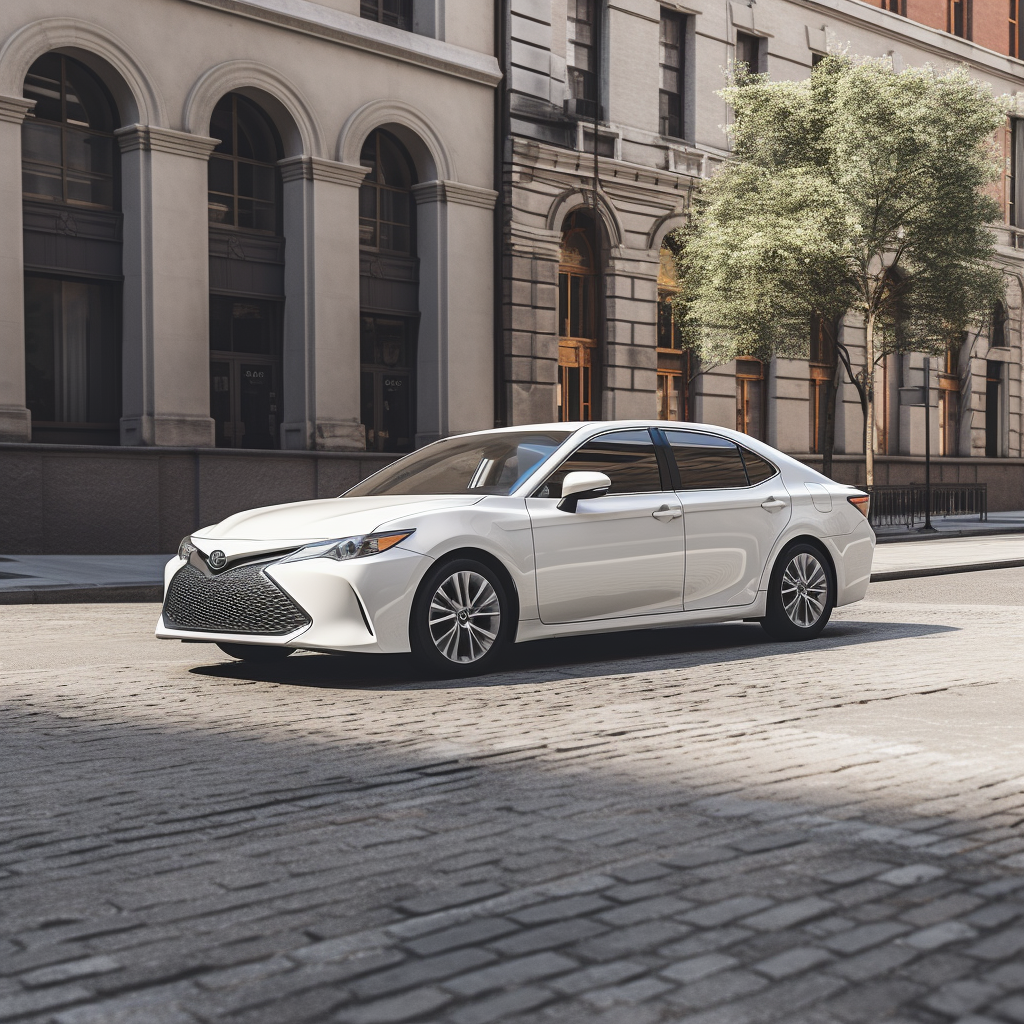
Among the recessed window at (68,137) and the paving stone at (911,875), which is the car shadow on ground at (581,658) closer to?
the paving stone at (911,875)

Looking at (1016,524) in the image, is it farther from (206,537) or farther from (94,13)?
(206,537)

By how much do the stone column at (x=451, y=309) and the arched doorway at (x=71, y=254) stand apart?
5.97 metres

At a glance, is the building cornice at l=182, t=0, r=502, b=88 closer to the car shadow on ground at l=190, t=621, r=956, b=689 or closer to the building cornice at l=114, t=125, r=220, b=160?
the building cornice at l=114, t=125, r=220, b=160

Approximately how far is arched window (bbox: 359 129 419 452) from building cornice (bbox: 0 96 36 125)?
254 inches

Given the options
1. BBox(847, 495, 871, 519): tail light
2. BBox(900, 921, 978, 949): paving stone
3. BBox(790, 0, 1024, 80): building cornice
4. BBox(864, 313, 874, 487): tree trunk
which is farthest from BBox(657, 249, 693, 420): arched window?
BBox(900, 921, 978, 949): paving stone

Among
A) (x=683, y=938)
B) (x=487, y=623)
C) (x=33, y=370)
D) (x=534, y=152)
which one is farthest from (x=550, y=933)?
(x=534, y=152)

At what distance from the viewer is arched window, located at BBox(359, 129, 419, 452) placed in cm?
2500

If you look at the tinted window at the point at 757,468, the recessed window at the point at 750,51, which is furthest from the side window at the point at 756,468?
the recessed window at the point at 750,51

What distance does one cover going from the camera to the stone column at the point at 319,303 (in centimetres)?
2330

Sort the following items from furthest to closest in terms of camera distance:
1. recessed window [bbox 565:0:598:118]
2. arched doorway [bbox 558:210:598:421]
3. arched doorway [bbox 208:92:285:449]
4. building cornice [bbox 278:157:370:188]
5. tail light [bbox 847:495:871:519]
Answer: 1. arched doorway [bbox 558:210:598:421]
2. recessed window [bbox 565:0:598:118]
3. building cornice [bbox 278:157:370:188]
4. arched doorway [bbox 208:92:285:449]
5. tail light [bbox 847:495:871:519]

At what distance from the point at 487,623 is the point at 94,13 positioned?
1609 centimetres

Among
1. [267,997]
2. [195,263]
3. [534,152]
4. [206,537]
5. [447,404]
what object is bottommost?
[267,997]

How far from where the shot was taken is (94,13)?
68.1 feet

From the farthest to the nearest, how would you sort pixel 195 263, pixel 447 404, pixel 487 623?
pixel 447 404, pixel 195 263, pixel 487 623
